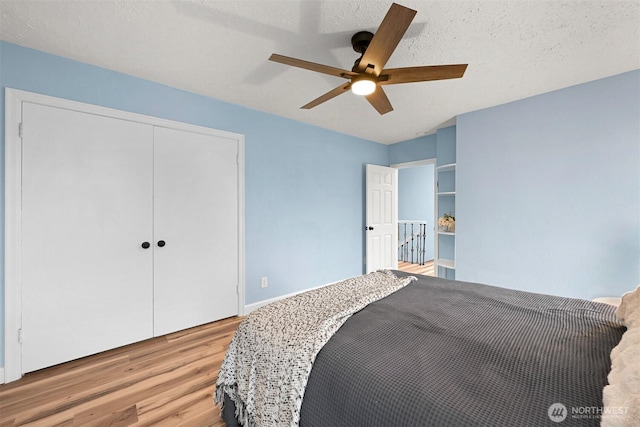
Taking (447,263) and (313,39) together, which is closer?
(313,39)

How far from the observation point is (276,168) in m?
3.26

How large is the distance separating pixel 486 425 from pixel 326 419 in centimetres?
52

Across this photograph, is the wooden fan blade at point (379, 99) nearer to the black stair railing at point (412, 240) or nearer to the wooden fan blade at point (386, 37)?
the wooden fan blade at point (386, 37)

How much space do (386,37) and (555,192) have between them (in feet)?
8.22

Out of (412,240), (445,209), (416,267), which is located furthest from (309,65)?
(412,240)

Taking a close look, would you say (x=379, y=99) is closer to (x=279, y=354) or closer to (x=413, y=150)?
(x=279, y=354)

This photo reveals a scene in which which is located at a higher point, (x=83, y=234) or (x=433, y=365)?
(x=83, y=234)

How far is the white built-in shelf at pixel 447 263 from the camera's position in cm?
344

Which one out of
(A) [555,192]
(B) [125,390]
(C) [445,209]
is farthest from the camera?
(C) [445,209]

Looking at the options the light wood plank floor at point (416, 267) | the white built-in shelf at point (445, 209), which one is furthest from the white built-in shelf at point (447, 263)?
the light wood plank floor at point (416, 267)

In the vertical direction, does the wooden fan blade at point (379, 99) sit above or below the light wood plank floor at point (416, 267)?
above

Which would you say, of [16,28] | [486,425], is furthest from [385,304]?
[16,28]

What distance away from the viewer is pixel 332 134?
3900mm

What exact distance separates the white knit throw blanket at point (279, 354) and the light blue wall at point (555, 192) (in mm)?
2175
